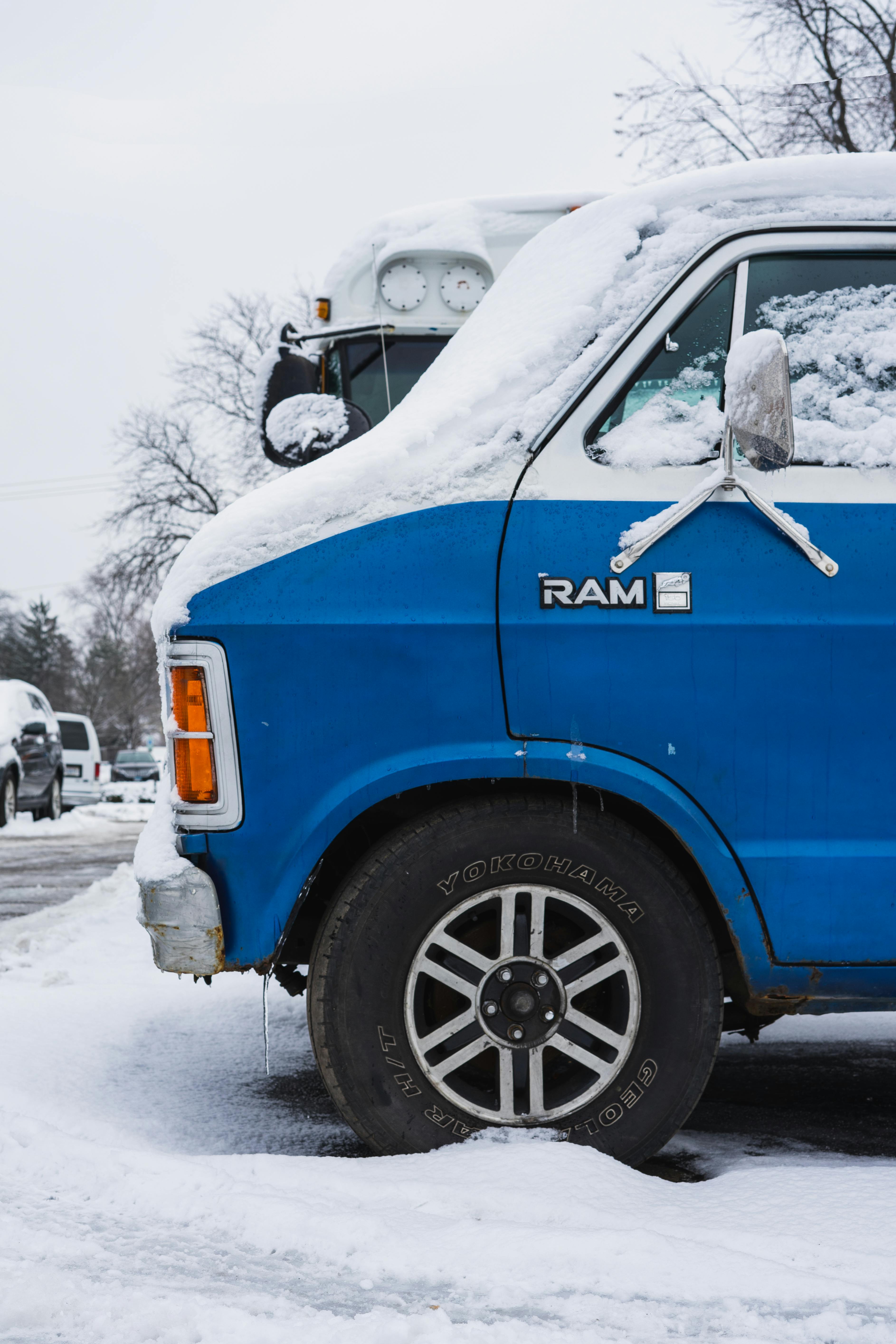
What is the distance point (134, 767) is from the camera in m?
41.3

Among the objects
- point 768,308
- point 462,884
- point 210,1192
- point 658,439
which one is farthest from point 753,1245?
point 768,308

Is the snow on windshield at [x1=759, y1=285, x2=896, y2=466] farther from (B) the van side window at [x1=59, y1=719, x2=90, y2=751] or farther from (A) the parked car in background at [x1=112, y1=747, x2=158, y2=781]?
(A) the parked car in background at [x1=112, y1=747, x2=158, y2=781]

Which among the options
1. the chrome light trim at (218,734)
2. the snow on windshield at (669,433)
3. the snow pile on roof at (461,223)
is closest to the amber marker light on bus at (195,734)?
the chrome light trim at (218,734)

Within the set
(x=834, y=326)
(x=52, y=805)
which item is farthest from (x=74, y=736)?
(x=834, y=326)

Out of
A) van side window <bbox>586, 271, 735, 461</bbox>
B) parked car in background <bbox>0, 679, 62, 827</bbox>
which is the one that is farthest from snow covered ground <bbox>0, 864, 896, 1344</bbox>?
parked car in background <bbox>0, 679, 62, 827</bbox>

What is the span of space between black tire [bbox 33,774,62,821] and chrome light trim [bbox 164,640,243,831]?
46.2 ft

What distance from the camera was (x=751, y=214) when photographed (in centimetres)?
271

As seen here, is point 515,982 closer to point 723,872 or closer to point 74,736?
point 723,872

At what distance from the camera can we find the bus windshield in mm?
5828

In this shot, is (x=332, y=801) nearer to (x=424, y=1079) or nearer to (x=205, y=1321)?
(x=424, y=1079)

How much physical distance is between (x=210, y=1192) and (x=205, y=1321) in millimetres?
478

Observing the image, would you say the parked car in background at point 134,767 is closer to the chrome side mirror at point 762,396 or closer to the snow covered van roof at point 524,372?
the snow covered van roof at point 524,372

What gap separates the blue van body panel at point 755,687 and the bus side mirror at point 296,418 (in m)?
2.68

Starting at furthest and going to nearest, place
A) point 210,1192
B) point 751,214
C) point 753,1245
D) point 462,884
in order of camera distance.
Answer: point 751,214, point 462,884, point 210,1192, point 753,1245
